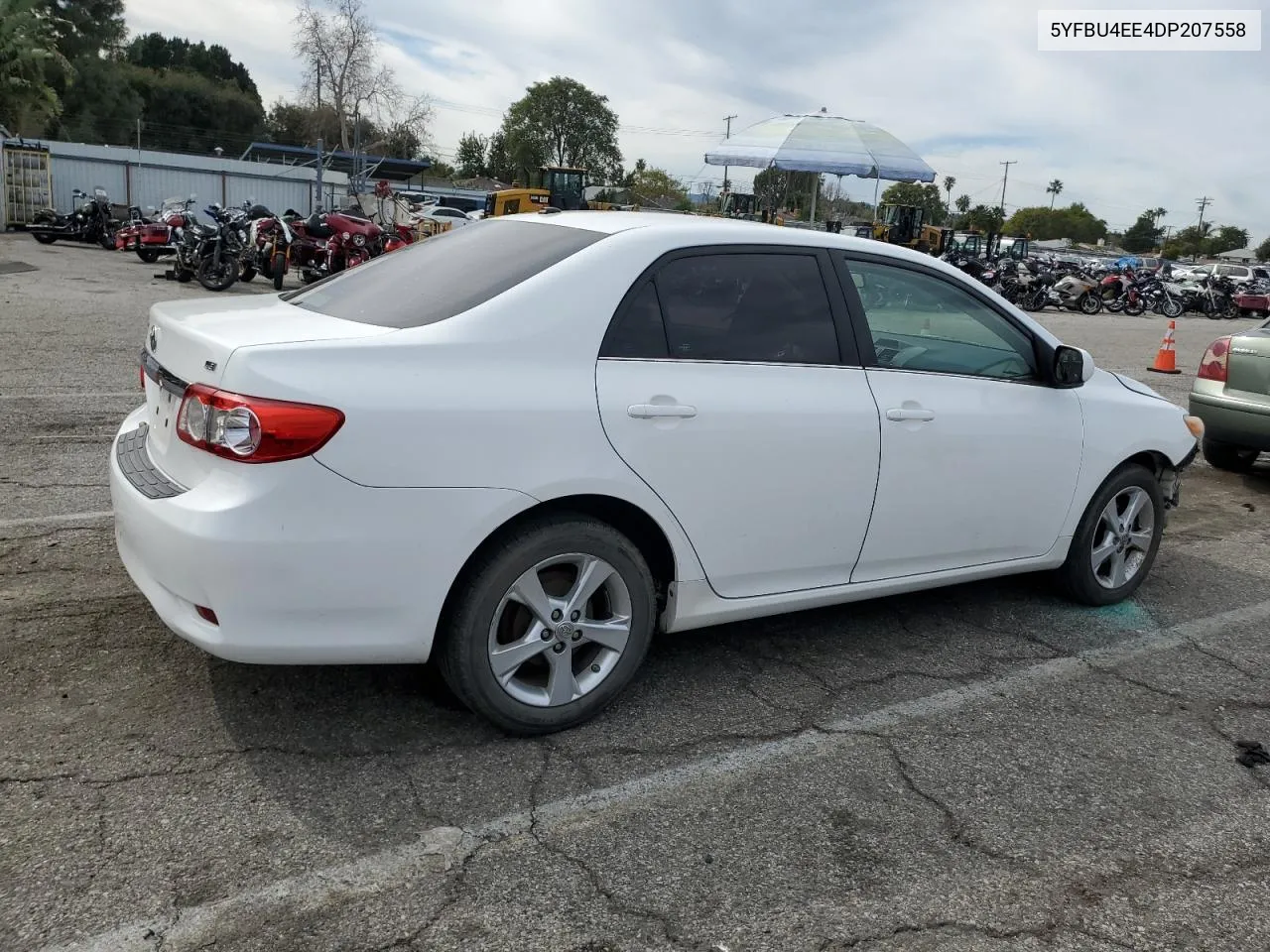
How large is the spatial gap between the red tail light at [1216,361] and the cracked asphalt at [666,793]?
3889mm

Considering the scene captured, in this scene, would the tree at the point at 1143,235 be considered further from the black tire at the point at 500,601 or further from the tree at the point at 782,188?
the black tire at the point at 500,601

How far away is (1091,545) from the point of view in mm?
4754

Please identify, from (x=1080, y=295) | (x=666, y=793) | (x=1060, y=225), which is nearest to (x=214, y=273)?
(x=666, y=793)

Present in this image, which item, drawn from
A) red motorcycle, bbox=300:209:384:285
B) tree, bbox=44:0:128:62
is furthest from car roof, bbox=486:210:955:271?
tree, bbox=44:0:128:62

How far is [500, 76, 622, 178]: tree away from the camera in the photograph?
90.9 m

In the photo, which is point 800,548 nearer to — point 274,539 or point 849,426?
point 849,426

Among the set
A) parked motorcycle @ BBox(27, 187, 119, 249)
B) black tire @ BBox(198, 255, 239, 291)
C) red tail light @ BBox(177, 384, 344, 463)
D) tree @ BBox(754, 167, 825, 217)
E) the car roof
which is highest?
tree @ BBox(754, 167, 825, 217)

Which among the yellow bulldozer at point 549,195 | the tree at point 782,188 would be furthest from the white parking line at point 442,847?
the yellow bulldozer at point 549,195

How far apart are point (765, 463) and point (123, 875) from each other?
7.16 feet

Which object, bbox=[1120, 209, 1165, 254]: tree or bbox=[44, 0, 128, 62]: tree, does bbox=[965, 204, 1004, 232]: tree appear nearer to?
bbox=[1120, 209, 1165, 254]: tree

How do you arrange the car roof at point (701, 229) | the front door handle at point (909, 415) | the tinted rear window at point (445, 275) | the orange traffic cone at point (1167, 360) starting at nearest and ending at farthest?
the tinted rear window at point (445, 275), the car roof at point (701, 229), the front door handle at point (909, 415), the orange traffic cone at point (1167, 360)

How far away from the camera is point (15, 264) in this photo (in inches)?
713

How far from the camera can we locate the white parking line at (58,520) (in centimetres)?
483

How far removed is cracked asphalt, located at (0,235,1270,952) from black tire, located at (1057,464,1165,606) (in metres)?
0.21
